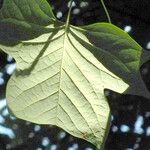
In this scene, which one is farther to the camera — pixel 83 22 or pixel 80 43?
pixel 83 22

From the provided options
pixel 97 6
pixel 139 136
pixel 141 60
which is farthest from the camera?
pixel 139 136

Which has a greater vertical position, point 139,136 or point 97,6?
point 97,6

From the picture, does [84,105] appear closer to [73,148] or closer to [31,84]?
[31,84]

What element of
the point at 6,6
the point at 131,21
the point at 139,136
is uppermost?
the point at 6,6

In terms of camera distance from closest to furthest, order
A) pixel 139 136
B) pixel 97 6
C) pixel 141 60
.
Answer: pixel 141 60 < pixel 97 6 < pixel 139 136

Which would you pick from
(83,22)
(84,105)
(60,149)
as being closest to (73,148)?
(60,149)

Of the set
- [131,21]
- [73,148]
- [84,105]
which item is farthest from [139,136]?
[84,105]

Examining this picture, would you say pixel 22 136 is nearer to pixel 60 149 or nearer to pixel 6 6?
pixel 60 149
